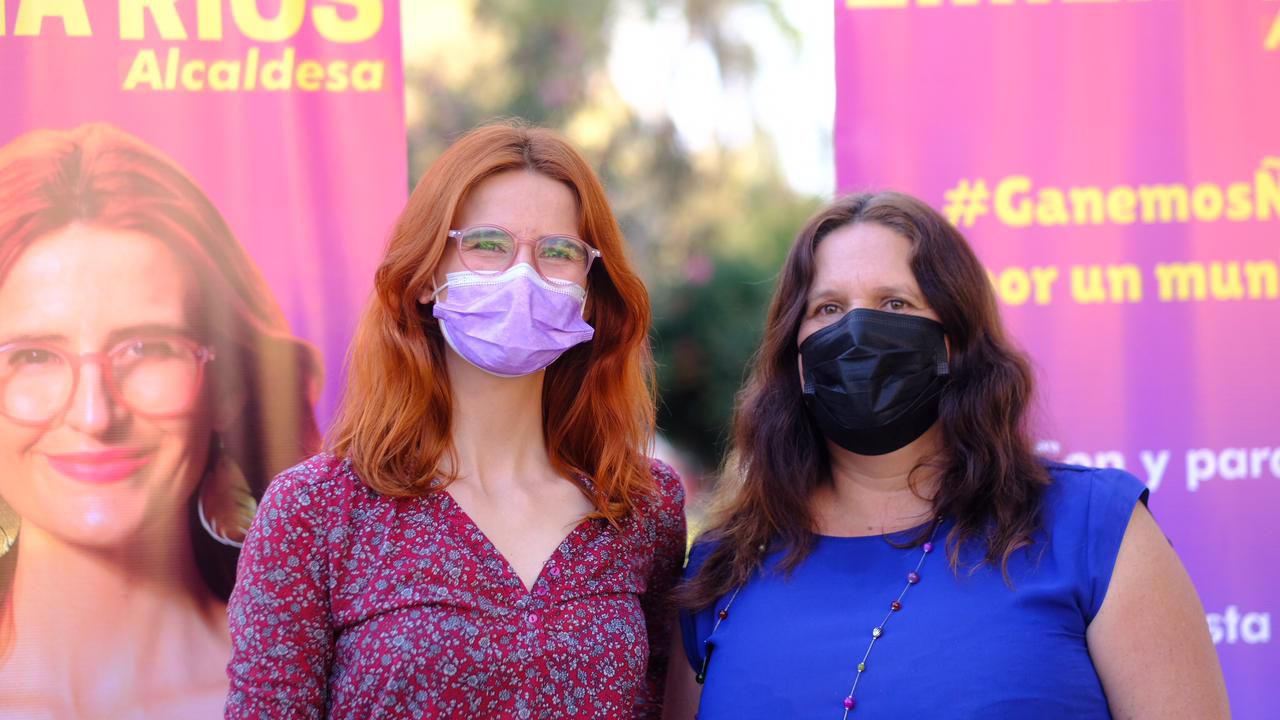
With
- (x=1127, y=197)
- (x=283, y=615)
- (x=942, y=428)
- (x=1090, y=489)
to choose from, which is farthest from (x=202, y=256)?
(x=1127, y=197)

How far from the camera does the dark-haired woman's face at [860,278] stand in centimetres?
256

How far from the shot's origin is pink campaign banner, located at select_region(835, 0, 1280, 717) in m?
3.32

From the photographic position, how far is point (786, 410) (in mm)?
2760

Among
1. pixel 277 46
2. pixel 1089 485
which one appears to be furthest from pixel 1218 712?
pixel 277 46

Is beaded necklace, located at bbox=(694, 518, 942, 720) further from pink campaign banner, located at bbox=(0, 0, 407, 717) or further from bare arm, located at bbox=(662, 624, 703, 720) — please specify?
pink campaign banner, located at bbox=(0, 0, 407, 717)

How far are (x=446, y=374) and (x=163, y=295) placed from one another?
1000mm

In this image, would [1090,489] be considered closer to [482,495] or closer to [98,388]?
[482,495]

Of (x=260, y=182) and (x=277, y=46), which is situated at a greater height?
(x=277, y=46)

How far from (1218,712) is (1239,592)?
1.19 metres

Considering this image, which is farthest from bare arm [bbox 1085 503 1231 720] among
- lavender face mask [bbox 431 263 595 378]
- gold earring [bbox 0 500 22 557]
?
gold earring [bbox 0 500 22 557]

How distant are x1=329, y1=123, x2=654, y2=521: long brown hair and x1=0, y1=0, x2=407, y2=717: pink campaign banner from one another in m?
0.65

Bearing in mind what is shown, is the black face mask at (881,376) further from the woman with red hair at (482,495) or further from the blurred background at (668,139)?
the blurred background at (668,139)

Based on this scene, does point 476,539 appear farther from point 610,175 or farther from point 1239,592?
point 610,175

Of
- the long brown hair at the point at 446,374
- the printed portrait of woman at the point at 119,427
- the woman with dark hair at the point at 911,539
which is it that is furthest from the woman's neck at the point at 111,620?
the woman with dark hair at the point at 911,539
